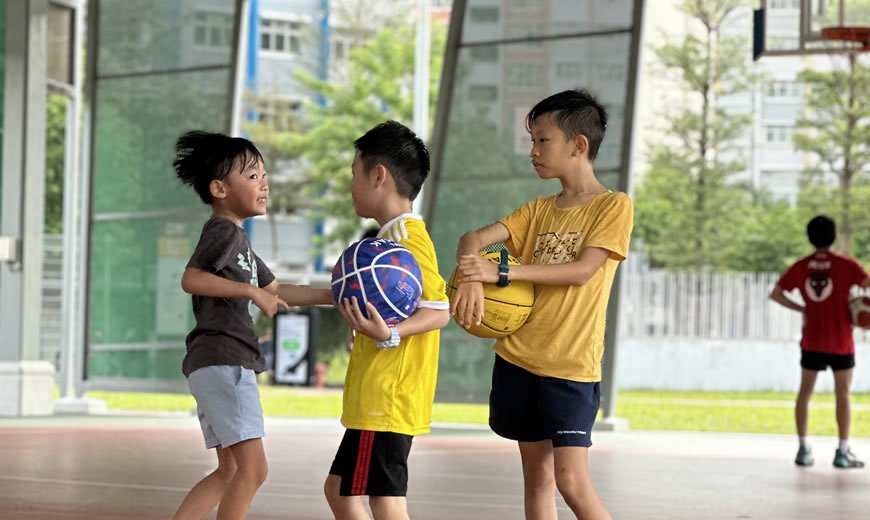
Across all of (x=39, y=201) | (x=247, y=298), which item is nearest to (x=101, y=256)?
(x=39, y=201)

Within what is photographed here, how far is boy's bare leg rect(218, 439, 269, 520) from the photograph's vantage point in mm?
4371

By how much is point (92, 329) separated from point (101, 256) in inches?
28.6

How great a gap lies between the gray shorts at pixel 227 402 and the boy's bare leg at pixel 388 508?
718 mm

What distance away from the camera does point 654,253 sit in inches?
1171

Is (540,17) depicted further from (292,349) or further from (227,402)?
(292,349)

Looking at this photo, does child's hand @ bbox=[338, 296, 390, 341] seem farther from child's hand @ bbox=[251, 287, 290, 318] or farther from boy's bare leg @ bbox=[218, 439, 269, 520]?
boy's bare leg @ bbox=[218, 439, 269, 520]

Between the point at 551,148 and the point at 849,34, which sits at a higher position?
the point at 849,34

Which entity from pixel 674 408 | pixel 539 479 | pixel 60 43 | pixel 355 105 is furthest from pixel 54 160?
pixel 539 479

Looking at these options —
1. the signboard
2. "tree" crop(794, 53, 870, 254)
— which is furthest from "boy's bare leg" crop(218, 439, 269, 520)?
"tree" crop(794, 53, 870, 254)

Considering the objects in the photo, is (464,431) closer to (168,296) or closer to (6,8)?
(168,296)

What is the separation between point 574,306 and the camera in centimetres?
418

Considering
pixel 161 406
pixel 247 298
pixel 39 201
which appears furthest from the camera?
pixel 161 406

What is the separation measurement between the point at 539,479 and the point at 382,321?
2.83ft

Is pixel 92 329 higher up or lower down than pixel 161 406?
higher up
